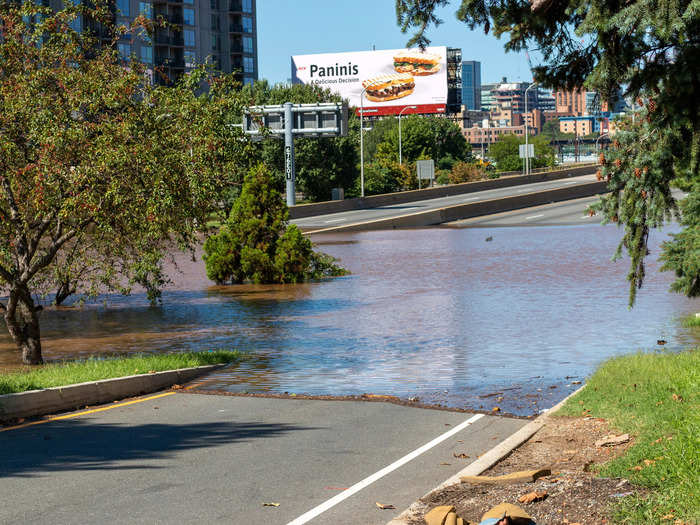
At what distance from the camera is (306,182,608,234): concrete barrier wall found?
55.0 m

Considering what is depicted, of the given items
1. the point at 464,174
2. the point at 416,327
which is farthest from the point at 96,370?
the point at 464,174

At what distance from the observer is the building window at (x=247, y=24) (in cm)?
12450

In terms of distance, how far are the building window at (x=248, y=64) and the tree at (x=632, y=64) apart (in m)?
117

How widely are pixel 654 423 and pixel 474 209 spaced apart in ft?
169

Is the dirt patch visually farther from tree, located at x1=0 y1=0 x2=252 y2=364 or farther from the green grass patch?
the green grass patch

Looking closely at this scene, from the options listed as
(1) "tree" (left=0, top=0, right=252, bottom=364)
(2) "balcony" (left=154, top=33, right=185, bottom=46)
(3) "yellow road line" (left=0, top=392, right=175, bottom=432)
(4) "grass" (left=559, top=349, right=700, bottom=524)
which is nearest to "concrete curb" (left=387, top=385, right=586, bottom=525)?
(4) "grass" (left=559, top=349, right=700, bottom=524)

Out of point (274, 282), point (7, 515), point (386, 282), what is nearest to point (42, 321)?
point (274, 282)

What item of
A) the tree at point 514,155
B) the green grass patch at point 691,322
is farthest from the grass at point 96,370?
the tree at point 514,155

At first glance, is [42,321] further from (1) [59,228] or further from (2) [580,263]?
(2) [580,263]

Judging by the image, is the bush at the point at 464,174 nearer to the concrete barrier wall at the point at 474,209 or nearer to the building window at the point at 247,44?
the concrete barrier wall at the point at 474,209

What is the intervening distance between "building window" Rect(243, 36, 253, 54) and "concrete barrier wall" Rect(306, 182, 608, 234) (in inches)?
2669

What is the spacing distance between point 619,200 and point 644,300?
11.4 metres

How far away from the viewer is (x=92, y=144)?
13.7 meters

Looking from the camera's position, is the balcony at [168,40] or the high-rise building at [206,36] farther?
the high-rise building at [206,36]
